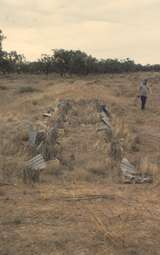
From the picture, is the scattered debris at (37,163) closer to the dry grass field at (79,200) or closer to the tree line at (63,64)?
the dry grass field at (79,200)

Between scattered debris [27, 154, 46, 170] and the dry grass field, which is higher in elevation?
scattered debris [27, 154, 46, 170]

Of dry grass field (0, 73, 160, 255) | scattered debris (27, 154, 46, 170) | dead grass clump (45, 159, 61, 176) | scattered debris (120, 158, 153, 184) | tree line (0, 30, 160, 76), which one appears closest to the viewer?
dry grass field (0, 73, 160, 255)

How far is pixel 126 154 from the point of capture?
1375 centimetres

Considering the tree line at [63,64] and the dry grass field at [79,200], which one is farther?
the tree line at [63,64]

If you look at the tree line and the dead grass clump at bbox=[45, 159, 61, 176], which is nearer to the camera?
the dead grass clump at bbox=[45, 159, 61, 176]

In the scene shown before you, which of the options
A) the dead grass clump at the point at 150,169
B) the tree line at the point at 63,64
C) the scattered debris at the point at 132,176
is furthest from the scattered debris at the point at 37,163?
the tree line at the point at 63,64

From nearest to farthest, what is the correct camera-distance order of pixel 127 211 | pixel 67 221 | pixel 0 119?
1. pixel 67 221
2. pixel 127 211
3. pixel 0 119

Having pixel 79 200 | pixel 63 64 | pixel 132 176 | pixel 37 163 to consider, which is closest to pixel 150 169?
pixel 132 176

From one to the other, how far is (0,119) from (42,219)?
542 inches

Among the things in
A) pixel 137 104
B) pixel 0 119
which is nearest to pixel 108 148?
pixel 0 119

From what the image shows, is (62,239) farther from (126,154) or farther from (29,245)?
(126,154)

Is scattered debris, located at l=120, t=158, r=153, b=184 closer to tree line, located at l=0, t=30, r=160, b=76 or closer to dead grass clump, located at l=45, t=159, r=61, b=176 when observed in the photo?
dead grass clump, located at l=45, t=159, r=61, b=176

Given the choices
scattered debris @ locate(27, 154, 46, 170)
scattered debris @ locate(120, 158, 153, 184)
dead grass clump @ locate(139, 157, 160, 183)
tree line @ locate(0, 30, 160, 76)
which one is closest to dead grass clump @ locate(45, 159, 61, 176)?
scattered debris @ locate(27, 154, 46, 170)

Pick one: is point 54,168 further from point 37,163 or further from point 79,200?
point 79,200
